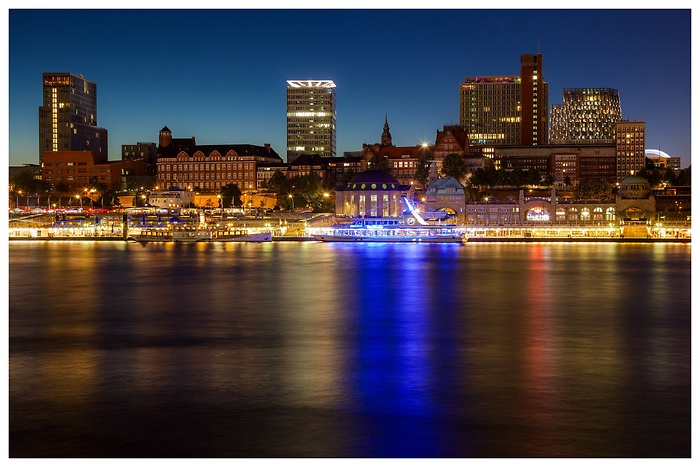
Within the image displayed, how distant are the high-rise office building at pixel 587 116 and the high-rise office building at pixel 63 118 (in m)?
85.1

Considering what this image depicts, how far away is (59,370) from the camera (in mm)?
16922

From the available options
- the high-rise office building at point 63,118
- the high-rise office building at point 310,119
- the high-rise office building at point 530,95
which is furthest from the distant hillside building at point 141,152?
the high-rise office building at point 530,95

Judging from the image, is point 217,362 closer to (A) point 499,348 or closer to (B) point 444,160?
(A) point 499,348

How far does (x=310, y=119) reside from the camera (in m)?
139

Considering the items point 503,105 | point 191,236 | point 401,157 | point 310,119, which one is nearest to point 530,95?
point 503,105

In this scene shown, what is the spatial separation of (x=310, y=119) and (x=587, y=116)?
57356 millimetres

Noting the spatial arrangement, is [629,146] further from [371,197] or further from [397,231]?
[397,231]

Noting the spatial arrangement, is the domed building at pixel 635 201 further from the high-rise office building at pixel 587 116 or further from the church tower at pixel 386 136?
the high-rise office building at pixel 587 116

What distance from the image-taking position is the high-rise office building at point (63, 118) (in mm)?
144875

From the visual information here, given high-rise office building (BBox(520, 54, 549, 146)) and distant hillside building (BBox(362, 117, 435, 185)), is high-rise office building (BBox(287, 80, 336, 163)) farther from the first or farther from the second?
distant hillside building (BBox(362, 117, 435, 185))

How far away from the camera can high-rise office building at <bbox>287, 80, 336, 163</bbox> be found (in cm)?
13825

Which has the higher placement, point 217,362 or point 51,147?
point 51,147
